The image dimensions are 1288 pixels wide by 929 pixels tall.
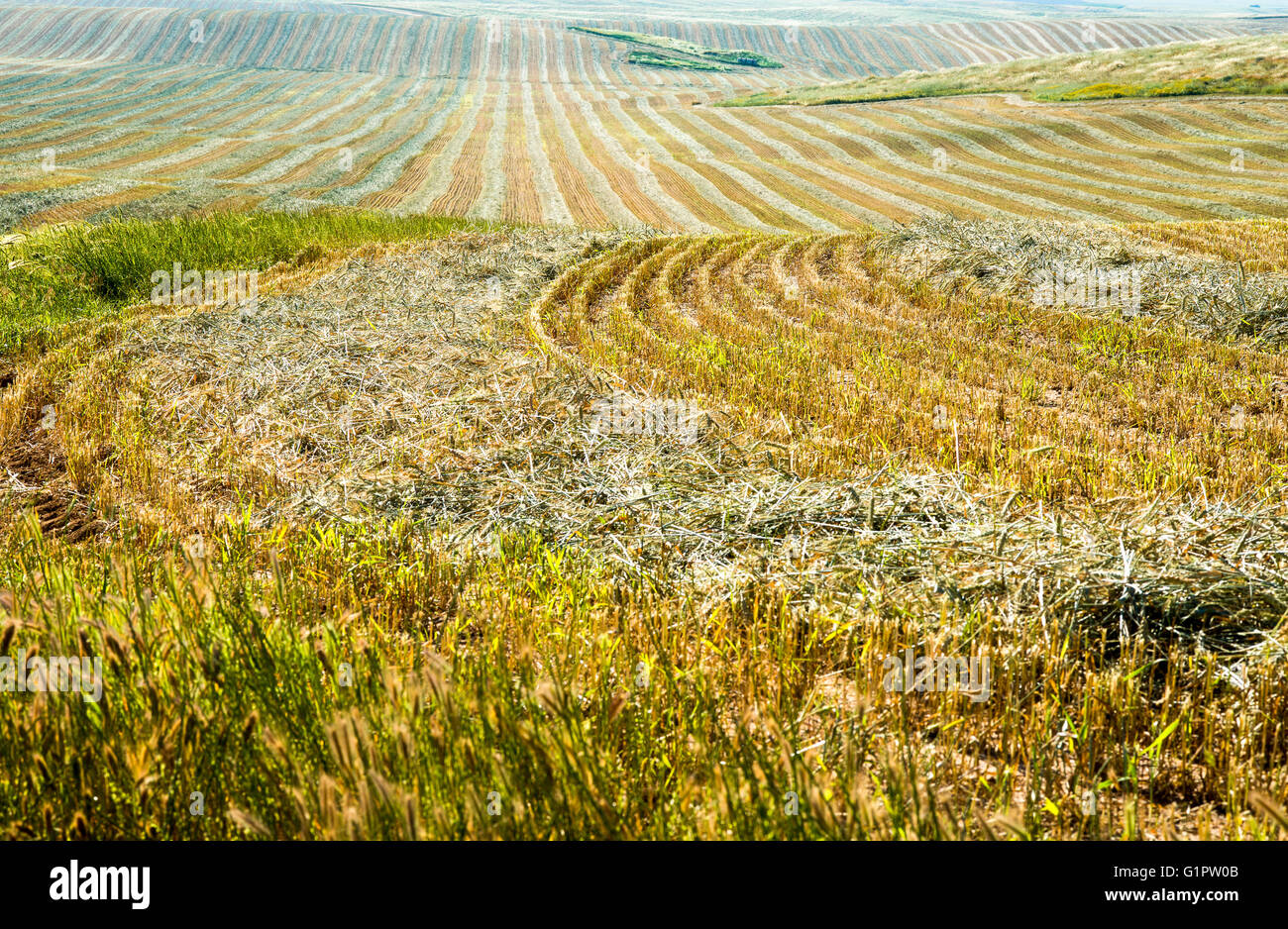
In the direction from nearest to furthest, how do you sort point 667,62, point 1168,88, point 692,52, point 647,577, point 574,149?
point 647,577 → point 1168,88 → point 574,149 → point 667,62 → point 692,52

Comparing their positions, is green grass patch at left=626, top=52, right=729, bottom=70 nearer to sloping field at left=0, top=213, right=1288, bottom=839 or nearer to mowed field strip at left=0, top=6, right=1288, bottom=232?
mowed field strip at left=0, top=6, right=1288, bottom=232

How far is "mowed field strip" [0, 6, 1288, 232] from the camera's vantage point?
23.9m

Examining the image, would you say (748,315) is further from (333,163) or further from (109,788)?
(333,163)

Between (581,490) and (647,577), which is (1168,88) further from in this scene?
(647,577)

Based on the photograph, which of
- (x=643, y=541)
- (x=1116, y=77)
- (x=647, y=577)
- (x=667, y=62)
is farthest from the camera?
(x=667, y=62)

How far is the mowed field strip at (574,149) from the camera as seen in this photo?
23922 millimetres

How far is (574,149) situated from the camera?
37906 mm

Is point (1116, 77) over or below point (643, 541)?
over

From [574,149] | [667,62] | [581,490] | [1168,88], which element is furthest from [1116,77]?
[667,62]

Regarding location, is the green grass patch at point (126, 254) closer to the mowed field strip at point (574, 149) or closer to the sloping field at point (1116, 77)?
the mowed field strip at point (574, 149)

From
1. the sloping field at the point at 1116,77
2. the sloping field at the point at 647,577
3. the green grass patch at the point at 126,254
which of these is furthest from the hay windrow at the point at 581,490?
the sloping field at the point at 1116,77

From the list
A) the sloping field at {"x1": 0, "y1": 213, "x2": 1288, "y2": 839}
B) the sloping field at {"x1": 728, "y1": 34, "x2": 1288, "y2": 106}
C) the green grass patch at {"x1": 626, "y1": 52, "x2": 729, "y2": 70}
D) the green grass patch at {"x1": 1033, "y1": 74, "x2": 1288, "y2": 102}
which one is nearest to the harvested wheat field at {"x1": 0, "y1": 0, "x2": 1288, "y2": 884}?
the sloping field at {"x1": 0, "y1": 213, "x2": 1288, "y2": 839}

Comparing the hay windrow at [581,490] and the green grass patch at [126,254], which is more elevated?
the green grass patch at [126,254]

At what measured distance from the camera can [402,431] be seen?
5.99 metres
